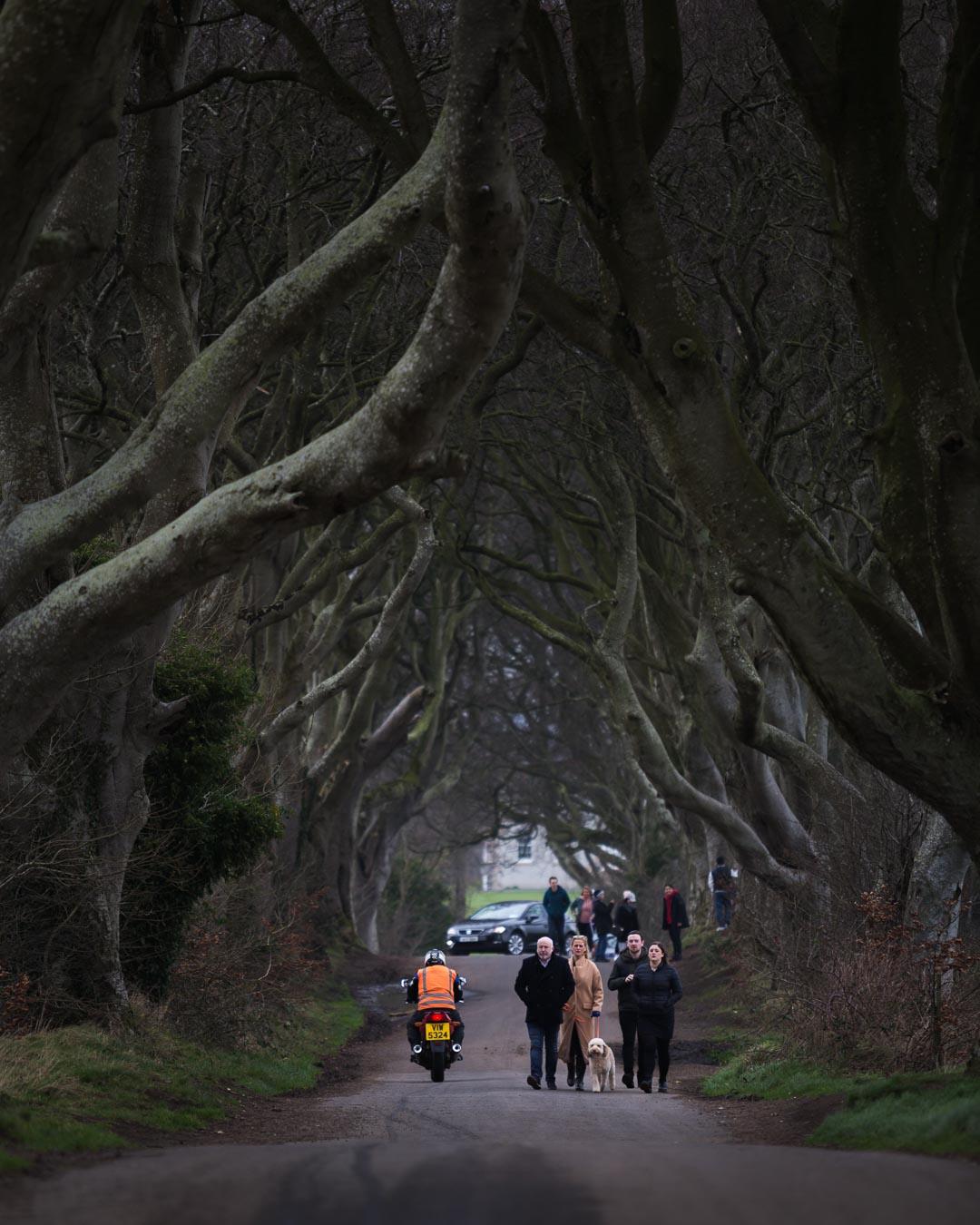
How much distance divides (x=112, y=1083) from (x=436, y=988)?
5.15m

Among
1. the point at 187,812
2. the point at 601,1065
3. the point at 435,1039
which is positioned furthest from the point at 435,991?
the point at 187,812

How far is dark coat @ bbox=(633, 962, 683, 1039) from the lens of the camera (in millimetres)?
15039

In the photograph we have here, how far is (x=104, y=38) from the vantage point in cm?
692

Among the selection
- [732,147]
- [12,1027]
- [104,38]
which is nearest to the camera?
[104,38]

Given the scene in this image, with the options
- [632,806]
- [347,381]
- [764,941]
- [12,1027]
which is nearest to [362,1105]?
[12,1027]

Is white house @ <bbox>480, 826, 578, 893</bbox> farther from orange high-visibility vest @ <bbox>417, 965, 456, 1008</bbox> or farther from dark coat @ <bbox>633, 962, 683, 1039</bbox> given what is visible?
dark coat @ <bbox>633, 962, 683, 1039</bbox>

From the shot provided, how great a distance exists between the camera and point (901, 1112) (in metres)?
8.88

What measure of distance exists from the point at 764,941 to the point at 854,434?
21.8 ft

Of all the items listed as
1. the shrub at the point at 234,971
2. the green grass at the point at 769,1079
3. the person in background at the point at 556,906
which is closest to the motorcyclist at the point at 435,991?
the shrub at the point at 234,971

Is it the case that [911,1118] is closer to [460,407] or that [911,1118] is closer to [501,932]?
[460,407]

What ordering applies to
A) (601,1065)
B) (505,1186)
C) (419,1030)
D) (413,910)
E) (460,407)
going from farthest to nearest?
(413,910), (460,407), (419,1030), (601,1065), (505,1186)

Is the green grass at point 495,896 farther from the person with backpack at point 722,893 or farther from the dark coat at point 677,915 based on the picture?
the dark coat at point 677,915

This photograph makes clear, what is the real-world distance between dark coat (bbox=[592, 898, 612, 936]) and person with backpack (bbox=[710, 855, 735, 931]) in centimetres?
435

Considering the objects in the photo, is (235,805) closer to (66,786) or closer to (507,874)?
(66,786)
